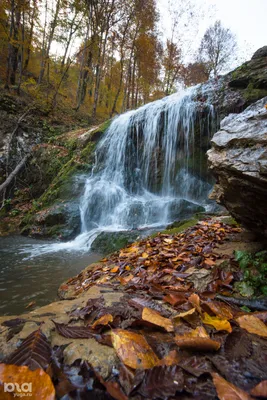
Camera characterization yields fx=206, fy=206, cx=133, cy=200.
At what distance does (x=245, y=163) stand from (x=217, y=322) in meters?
1.22

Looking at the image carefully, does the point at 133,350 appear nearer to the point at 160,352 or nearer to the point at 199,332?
the point at 160,352

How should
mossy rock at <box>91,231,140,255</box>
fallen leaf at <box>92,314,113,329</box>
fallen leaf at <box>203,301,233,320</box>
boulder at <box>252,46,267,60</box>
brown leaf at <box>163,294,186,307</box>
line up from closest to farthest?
1. fallen leaf at <box>92,314,113,329</box>
2. fallen leaf at <box>203,301,233,320</box>
3. brown leaf at <box>163,294,186,307</box>
4. mossy rock at <box>91,231,140,255</box>
5. boulder at <box>252,46,267,60</box>

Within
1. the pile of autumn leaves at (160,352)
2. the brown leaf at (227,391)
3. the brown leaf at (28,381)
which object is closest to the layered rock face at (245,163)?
the pile of autumn leaves at (160,352)

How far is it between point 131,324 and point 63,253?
4.62 metres

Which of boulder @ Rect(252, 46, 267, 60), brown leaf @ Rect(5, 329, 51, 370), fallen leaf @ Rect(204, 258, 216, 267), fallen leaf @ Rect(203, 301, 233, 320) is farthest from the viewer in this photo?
boulder @ Rect(252, 46, 267, 60)

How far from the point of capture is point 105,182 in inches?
352

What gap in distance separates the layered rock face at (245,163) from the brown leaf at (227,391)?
1314 millimetres

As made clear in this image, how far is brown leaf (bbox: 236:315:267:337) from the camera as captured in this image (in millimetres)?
1162

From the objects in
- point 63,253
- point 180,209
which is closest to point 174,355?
point 63,253

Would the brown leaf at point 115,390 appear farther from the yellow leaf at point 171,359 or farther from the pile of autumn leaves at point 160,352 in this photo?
the yellow leaf at point 171,359

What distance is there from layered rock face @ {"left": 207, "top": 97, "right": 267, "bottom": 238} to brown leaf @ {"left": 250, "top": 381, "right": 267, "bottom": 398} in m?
1.26

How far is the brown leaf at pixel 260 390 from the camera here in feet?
2.51

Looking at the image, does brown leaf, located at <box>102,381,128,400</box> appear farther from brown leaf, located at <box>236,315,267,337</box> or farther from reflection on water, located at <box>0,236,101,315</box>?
reflection on water, located at <box>0,236,101,315</box>

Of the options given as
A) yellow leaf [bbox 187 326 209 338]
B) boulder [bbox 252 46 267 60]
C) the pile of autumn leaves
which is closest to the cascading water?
boulder [bbox 252 46 267 60]
